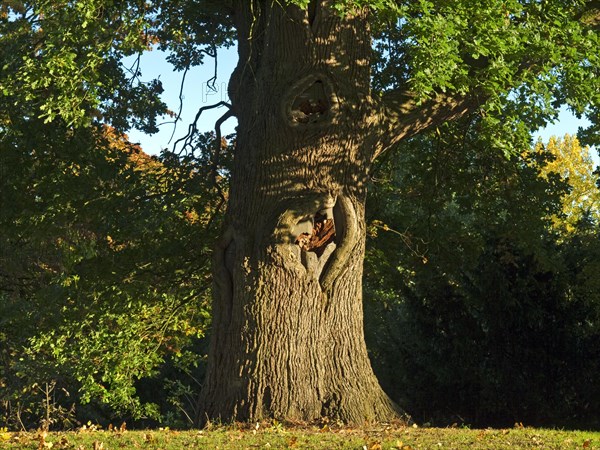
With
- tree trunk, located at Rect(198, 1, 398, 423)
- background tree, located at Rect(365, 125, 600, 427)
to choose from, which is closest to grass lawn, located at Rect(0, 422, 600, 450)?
tree trunk, located at Rect(198, 1, 398, 423)

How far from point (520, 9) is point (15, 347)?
596 inches

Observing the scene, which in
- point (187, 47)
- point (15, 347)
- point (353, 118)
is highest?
point (187, 47)

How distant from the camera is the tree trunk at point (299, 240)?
37.8ft

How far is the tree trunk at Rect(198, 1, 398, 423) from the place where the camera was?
37.8 ft

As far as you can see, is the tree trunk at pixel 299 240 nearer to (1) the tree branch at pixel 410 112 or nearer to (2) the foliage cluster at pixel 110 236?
(1) the tree branch at pixel 410 112

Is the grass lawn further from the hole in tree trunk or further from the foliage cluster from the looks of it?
the foliage cluster

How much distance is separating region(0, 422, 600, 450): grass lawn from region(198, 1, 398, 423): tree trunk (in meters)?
0.66

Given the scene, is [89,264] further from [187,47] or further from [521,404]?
[521,404]

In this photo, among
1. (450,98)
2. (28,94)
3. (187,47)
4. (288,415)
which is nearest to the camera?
(288,415)

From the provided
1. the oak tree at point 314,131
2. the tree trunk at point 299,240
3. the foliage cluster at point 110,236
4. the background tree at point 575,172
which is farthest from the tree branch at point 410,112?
the background tree at point 575,172

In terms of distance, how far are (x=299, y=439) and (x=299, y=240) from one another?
321cm

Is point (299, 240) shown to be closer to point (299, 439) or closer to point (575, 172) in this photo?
point (299, 439)

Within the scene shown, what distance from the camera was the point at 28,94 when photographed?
11.9 m

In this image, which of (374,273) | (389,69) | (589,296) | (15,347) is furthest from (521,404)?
(15,347)
